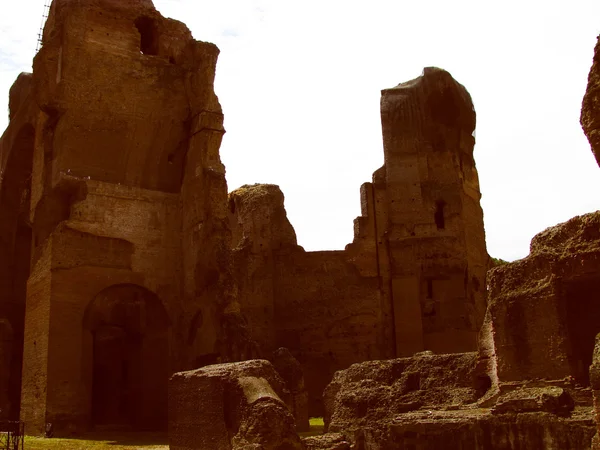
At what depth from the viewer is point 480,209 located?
24156mm

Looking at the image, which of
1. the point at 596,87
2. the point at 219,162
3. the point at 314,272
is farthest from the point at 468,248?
the point at 596,87

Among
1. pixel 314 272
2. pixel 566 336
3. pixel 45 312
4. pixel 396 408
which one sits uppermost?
pixel 314 272

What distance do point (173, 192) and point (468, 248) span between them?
956 cm

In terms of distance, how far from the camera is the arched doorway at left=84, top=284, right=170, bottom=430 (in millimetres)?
15742

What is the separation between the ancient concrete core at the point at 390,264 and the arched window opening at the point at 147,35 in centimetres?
668

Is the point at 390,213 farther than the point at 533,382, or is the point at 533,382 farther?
the point at 390,213

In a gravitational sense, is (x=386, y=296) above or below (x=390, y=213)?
below

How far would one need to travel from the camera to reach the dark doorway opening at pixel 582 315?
805 cm

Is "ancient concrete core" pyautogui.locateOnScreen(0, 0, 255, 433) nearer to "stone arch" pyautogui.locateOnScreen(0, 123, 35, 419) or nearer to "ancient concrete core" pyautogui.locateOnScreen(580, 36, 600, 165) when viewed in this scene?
"stone arch" pyautogui.locateOnScreen(0, 123, 35, 419)

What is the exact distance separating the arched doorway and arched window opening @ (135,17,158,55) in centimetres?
596

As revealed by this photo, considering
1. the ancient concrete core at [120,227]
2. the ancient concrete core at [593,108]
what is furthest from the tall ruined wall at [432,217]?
the ancient concrete core at [593,108]

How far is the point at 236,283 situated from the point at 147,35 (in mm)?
6820

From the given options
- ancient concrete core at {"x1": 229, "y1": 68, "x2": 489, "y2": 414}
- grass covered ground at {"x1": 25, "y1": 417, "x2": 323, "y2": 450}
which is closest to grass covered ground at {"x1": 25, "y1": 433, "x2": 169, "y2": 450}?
grass covered ground at {"x1": 25, "y1": 417, "x2": 323, "y2": 450}

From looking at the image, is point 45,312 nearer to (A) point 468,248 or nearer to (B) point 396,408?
(B) point 396,408
